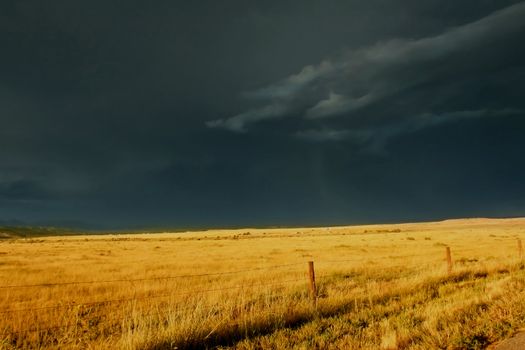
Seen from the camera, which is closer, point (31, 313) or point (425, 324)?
point (425, 324)

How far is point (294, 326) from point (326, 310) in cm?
176

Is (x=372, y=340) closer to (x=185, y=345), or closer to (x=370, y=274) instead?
(x=185, y=345)

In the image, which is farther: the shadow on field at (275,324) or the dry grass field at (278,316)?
the shadow on field at (275,324)

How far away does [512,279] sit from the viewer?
14992mm

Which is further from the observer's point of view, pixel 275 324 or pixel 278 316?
pixel 278 316

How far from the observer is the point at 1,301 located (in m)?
15.0

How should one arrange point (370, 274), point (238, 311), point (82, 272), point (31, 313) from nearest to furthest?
point (238, 311)
point (31, 313)
point (370, 274)
point (82, 272)

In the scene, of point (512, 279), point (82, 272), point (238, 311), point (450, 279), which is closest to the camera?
point (238, 311)

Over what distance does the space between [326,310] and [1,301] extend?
11.4 metres

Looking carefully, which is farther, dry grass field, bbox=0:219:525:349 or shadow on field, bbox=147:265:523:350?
shadow on field, bbox=147:265:523:350

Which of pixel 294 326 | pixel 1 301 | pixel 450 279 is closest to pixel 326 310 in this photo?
pixel 294 326

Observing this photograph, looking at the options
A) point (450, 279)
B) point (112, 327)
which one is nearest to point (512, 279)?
point (450, 279)

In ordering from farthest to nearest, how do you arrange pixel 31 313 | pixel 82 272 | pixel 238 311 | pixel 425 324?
pixel 82 272 → pixel 31 313 → pixel 238 311 → pixel 425 324

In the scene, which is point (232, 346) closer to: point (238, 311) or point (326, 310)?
point (238, 311)
